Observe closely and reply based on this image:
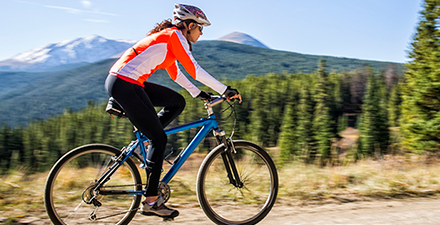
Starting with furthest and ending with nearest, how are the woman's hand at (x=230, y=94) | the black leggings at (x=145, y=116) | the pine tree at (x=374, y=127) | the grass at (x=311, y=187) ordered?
the pine tree at (x=374, y=127) → the grass at (x=311, y=187) → the woman's hand at (x=230, y=94) → the black leggings at (x=145, y=116)

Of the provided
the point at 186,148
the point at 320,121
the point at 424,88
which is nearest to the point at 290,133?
the point at 320,121

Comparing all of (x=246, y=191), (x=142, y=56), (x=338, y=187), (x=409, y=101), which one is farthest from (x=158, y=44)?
(x=409, y=101)

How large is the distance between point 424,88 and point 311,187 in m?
24.3

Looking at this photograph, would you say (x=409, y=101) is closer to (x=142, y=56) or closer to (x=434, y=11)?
(x=434, y=11)

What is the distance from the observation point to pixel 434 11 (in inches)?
969

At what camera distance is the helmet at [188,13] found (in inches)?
136

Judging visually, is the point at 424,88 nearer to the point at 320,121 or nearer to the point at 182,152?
the point at 182,152

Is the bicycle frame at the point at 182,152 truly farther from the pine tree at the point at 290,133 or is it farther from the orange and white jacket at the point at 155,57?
the pine tree at the point at 290,133

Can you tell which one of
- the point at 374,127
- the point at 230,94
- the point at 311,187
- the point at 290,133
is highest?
the point at 374,127

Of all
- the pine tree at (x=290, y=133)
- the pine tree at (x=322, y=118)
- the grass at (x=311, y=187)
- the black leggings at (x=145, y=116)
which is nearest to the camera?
the black leggings at (x=145, y=116)

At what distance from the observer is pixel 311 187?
16.6 feet

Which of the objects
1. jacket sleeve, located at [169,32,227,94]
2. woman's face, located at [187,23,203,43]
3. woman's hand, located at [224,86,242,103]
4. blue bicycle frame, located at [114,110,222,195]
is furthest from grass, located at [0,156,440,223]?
woman's face, located at [187,23,203,43]

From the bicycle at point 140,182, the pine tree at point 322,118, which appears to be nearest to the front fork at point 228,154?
the bicycle at point 140,182

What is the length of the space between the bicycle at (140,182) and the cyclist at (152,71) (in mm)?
157
